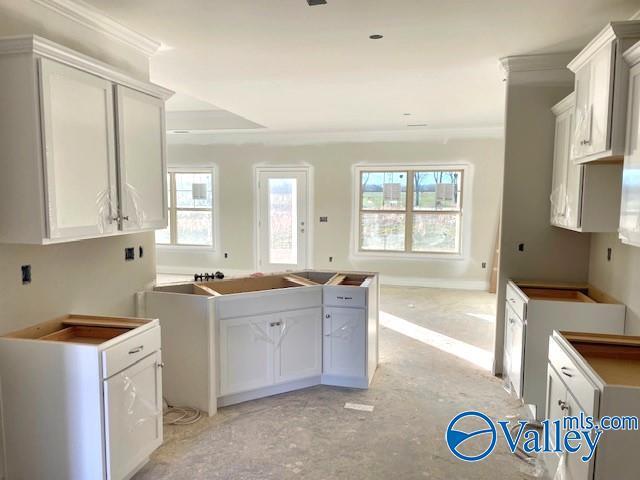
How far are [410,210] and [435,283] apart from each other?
132 cm

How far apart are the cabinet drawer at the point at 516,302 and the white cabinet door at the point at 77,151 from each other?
272 cm

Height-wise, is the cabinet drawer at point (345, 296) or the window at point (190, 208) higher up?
the window at point (190, 208)

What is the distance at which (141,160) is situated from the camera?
286 centimetres

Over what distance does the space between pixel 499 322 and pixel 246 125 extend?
5252 millimetres

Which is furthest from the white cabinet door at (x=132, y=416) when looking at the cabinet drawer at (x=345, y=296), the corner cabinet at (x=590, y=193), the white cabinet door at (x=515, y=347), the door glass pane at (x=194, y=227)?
the door glass pane at (x=194, y=227)

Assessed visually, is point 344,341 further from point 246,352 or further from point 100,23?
point 100,23

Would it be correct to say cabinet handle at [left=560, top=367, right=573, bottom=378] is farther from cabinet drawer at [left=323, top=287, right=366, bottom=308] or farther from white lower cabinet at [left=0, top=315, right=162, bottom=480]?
white lower cabinet at [left=0, top=315, right=162, bottom=480]

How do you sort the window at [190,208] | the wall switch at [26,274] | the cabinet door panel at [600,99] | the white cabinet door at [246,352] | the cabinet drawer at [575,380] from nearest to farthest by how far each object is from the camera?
1. the cabinet drawer at [575,380]
2. the cabinet door panel at [600,99]
3. the wall switch at [26,274]
4. the white cabinet door at [246,352]
5. the window at [190,208]

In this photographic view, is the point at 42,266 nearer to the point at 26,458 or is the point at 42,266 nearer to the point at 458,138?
the point at 26,458

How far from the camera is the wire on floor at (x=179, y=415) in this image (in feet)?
10.1

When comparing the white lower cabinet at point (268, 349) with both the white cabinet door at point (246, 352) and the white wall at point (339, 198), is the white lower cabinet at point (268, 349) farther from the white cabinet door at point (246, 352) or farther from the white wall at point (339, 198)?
the white wall at point (339, 198)

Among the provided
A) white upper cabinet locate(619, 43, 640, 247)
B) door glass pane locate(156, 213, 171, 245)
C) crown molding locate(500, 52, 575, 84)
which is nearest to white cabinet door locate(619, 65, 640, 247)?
white upper cabinet locate(619, 43, 640, 247)

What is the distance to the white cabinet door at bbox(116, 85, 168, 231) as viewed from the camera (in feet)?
8.74

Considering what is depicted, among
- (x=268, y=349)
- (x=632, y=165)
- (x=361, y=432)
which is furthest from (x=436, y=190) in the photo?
(x=632, y=165)
